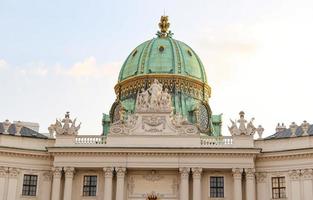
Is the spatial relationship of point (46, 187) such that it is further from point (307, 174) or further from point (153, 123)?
point (307, 174)

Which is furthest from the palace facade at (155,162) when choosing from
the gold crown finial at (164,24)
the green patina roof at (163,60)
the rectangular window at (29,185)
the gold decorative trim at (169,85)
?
the gold crown finial at (164,24)

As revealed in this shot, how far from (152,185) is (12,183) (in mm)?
10624

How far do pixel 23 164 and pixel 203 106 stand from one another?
19417 millimetres

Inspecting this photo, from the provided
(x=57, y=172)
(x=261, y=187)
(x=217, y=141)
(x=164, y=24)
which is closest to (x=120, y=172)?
(x=57, y=172)

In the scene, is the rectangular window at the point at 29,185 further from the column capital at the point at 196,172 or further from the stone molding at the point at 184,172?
the column capital at the point at 196,172

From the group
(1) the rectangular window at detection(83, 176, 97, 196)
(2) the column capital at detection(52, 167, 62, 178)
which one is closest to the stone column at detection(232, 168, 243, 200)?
(1) the rectangular window at detection(83, 176, 97, 196)

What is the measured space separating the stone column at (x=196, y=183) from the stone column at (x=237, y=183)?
A: 8.66ft

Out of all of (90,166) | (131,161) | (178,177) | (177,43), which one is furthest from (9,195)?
(177,43)

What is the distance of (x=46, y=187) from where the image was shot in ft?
141

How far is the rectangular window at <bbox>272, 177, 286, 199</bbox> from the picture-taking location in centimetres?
4172

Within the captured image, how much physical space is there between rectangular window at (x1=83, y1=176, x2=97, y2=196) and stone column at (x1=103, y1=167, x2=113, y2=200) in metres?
1.42

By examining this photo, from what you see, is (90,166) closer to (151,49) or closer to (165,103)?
(165,103)

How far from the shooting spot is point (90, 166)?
42.2m

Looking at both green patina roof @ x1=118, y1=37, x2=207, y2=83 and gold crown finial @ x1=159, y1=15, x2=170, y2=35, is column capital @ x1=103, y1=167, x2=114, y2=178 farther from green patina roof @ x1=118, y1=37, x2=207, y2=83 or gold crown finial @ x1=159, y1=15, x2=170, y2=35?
gold crown finial @ x1=159, y1=15, x2=170, y2=35
